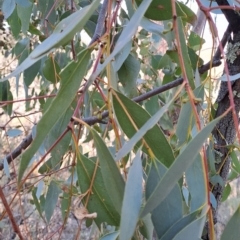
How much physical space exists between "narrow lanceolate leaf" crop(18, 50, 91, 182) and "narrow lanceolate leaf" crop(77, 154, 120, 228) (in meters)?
0.12

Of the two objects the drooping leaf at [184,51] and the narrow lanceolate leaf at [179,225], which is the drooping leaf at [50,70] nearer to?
the drooping leaf at [184,51]

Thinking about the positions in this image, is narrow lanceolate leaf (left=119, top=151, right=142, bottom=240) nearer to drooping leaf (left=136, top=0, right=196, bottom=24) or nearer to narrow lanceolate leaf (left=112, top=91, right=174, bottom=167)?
narrow lanceolate leaf (left=112, top=91, right=174, bottom=167)

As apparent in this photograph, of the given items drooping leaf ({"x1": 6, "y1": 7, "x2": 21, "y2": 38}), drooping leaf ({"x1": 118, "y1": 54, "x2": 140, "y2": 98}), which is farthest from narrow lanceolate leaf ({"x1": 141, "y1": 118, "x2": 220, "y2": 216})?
drooping leaf ({"x1": 6, "y1": 7, "x2": 21, "y2": 38})

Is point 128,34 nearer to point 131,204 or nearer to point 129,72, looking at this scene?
point 131,204

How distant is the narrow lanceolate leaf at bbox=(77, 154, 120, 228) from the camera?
0.44 meters

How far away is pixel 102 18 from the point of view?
456mm

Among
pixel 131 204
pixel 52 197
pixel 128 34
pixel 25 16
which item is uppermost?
pixel 25 16

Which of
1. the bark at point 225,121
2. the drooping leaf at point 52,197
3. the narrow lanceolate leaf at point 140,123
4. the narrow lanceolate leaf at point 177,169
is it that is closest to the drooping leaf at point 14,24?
the drooping leaf at point 52,197

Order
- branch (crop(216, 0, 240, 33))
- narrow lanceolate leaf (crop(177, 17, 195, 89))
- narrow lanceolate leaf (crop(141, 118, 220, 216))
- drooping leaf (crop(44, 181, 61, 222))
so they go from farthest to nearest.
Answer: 1. drooping leaf (crop(44, 181, 61, 222))
2. branch (crop(216, 0, 240, 33))
3. narrow lanceolate leaf (crop(177, 17, 195, 89))
4. narrow lanceolate leaf (crop(141, 118, 220, 216))

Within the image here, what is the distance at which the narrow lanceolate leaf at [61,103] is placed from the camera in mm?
314

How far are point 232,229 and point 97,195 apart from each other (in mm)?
174

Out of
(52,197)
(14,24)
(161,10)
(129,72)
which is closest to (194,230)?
(161,10)

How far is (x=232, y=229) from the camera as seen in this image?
320 mm

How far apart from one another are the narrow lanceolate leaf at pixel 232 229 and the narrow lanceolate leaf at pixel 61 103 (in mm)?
168
